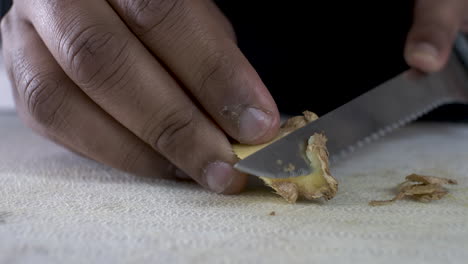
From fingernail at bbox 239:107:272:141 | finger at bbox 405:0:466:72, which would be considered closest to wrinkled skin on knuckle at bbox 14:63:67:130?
fingernail at bbox 239:107:272:141

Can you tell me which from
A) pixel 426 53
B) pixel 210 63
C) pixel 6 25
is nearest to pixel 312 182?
pixel 210 63

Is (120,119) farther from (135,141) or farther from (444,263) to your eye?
(444,263)

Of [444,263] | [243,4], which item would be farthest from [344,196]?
[243,4]

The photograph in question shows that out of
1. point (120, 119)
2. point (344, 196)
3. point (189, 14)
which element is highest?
point (189, 14)

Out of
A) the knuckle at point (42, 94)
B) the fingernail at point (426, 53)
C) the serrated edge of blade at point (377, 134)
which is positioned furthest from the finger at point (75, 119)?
the fingernail at point (426, 53)

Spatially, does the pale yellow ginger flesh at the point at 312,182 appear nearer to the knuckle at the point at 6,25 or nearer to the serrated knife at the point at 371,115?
the serrated knife at the point at 371,115

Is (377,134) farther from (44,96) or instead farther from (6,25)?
(6,25)
